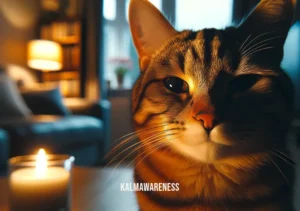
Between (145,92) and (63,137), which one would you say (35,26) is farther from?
(145,92)

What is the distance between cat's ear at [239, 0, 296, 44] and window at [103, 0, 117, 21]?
0.23 meters

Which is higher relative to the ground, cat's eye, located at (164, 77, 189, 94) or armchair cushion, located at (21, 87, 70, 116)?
cat's eye, located at (164, 77, 189, 94)

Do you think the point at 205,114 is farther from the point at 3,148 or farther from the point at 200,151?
the point at 3,148

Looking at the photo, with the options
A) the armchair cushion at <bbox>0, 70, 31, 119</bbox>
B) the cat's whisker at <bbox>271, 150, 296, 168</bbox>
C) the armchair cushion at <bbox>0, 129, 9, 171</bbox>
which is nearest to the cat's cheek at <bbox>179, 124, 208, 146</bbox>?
the cat's whisker at <bbox>271, 150, 296, 168</bbox>

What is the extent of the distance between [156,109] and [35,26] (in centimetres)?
43

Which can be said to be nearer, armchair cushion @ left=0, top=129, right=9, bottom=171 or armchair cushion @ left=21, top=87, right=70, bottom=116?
armchair cushion @ left=0, top=129, right=9, bottom=171

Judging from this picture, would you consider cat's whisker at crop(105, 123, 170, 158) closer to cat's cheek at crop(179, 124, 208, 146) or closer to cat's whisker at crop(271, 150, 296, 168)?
cat's cheek at crop(179, 124, 208, 146)

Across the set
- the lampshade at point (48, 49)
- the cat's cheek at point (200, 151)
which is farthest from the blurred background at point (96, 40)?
the cat's cheek at point (200, 151)

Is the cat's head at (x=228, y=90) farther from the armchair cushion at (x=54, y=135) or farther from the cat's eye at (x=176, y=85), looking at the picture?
the armchair cushion at (x=54, y=135)

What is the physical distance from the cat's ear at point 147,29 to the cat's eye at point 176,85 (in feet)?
0.16

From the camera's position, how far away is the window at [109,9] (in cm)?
51

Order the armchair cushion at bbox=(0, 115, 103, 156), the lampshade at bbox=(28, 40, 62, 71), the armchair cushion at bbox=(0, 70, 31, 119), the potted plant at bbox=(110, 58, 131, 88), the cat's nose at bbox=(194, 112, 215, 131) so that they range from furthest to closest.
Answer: the armchair cushion at bbox=(0, 70, 31, 119) < the lampshade at bbox=(28, 40, 62, 71) < the armchair cushion at bbox=(0, 115, 103, 156) < the potted plant at bbox=(110, 58, 131, 88) < the cat's nose at bbox=(194, 112, 215, 131)

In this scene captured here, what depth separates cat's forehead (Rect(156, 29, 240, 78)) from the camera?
41cm

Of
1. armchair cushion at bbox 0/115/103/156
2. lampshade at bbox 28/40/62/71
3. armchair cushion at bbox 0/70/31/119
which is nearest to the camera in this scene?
armchair cushion at bbox 0/115/103/156
